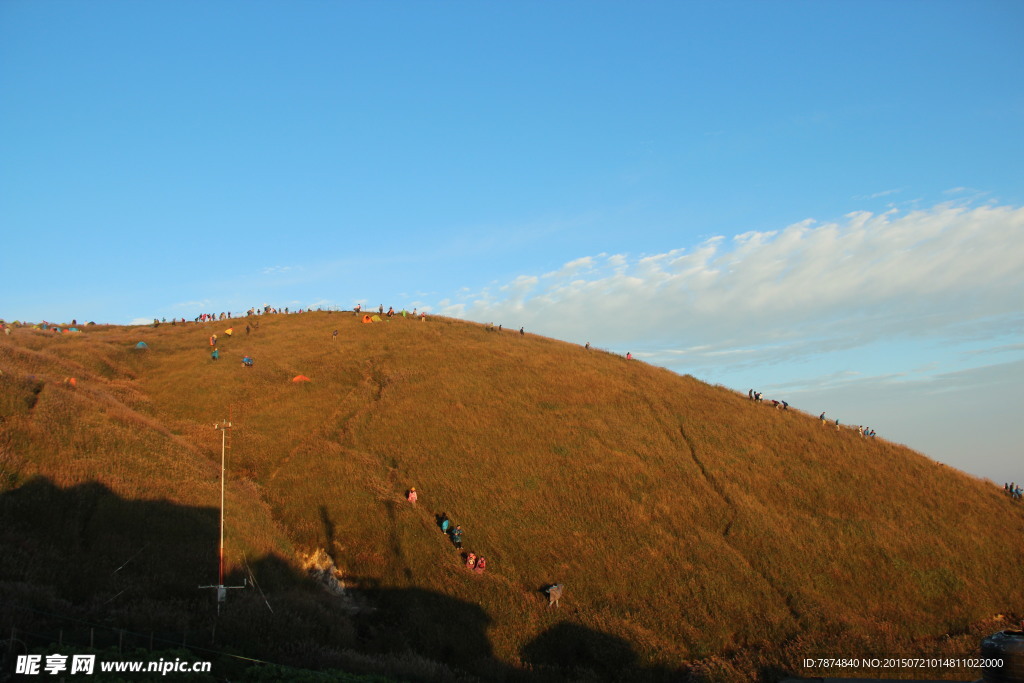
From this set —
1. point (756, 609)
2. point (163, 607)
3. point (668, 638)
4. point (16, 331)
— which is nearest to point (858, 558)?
point (756, 609)

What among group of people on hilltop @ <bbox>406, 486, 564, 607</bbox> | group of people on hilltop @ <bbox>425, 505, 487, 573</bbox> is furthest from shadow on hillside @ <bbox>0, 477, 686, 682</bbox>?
group of people on hilltop @ <bbox>425, 505, 487, 573</bbox>

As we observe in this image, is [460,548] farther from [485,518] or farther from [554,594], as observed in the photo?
[554,594]

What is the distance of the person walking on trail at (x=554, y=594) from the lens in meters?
31.8

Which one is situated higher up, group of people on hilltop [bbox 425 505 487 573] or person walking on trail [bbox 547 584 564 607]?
group of people on hilltop [bbox 425 505 487 573]

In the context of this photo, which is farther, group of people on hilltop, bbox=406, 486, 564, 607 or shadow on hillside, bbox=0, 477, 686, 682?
group of people on hilltop, bbox=406, 486, 564, 607

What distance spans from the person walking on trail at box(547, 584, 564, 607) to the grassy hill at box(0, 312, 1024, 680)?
490 millimetres

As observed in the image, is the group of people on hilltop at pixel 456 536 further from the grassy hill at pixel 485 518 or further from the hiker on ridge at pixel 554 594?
the hiker on ridge at pixel 554 594

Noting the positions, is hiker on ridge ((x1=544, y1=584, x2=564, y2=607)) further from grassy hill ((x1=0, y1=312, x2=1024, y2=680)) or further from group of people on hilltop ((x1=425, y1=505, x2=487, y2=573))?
group of people on hilltop ((x1=425, y1=505, x2=487, y2=573))

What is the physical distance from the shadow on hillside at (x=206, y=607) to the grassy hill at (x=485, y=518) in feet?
0.45

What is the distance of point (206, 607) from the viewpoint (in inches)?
948

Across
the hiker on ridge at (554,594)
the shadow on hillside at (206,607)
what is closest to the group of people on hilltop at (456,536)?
the shadow on hillside at (206,607)

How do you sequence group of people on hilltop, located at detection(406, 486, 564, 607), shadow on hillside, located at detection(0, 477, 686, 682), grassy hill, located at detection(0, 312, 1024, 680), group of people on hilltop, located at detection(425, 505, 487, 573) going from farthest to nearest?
group of people on hilltop, located at detection(425, 505, 487, 573) < group of people on hilltop, located at detection(406, 486, 564, 607) < grassy hill, located at detection(0, 312, 1024, 680) < shadow on hillside, located at detection(0, 477, 686, 682)

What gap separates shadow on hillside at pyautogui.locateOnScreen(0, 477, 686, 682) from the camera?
20.9m

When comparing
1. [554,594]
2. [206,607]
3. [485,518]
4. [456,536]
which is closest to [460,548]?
[456,536]
